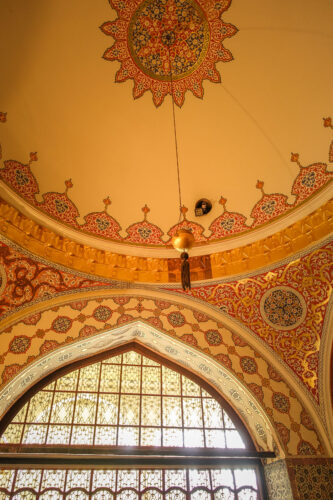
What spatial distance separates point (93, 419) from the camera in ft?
17.3

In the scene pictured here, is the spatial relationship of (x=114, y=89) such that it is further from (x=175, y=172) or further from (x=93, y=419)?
(x=93, y=419)

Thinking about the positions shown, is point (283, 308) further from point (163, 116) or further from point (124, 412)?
point (163, 116)

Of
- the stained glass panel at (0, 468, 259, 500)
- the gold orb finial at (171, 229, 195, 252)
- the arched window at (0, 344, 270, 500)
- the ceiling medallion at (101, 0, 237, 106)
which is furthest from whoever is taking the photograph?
the ceiling medallion at (101, 0, 237, 106)

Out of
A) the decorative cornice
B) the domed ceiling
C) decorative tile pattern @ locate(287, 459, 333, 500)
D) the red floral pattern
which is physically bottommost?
decorative tile pattern @ locate(287, 459, 333, 500)

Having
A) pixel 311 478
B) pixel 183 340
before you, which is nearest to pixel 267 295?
pixel 183 340

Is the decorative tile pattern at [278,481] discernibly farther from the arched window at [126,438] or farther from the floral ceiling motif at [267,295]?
the floral ceiling motif at [267,295]

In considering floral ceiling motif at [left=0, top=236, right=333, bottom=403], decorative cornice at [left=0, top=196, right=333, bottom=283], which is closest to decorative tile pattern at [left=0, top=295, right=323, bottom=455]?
floral ceiling motif at [left=0, top=236, right=333, bottom=403]

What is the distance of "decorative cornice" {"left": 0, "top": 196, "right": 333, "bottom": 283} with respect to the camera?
5.04 metres

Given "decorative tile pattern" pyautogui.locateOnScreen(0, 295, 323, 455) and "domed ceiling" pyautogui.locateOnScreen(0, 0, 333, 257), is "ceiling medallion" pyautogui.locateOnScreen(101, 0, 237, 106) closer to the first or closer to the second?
"domed ceiling" pyautogui.locateOnScreen(0, 0, 333, 257)

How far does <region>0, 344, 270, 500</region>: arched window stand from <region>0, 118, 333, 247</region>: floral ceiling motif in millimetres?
1767

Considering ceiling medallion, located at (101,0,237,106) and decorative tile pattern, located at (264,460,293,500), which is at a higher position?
ceiling medallion, located at (101,0,237,106)

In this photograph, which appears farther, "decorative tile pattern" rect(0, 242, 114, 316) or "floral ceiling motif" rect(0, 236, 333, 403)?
"floral ceiling motif" rect(0, 236, 333, 403)

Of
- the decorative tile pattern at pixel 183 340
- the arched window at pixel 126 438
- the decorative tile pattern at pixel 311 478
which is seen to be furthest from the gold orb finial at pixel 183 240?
the decorative tile pattern at pixel 311 478

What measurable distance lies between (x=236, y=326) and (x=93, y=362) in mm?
2143
